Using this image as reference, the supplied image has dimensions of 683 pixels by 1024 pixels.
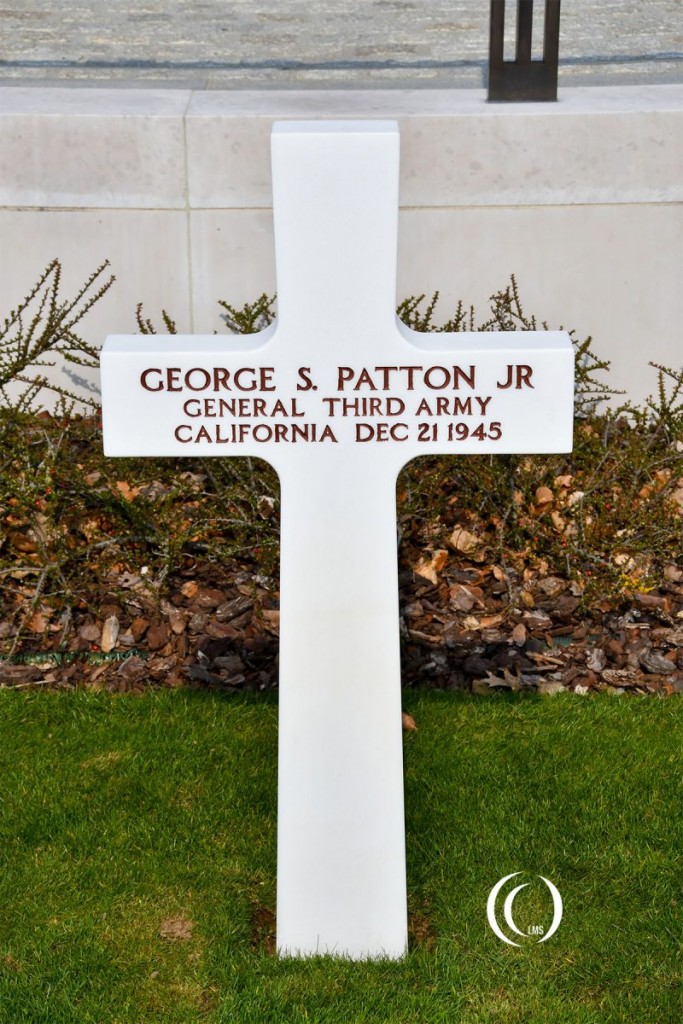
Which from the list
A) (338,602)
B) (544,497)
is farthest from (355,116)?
(338,602)

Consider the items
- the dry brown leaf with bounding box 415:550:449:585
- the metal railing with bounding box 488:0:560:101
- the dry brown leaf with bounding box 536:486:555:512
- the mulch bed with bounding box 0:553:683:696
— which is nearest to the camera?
the mulch bed with bounding box 0:553:683:696

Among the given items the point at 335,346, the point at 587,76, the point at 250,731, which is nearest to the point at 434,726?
the point at 250,731

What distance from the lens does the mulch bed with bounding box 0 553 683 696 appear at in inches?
161

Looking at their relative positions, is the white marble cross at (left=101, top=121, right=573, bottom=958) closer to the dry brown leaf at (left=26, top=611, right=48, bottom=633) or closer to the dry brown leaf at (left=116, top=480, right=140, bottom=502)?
the dry brown leaf at (left=26, top=611, right=48, bottom=633)

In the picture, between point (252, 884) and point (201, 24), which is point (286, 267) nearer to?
point (252, 884)

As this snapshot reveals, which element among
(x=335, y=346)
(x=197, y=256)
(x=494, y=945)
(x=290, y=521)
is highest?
(x=197, y=256)

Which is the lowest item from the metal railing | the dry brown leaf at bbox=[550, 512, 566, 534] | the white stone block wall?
the dry brown leaf at bbox=[550, 512, 566, 534]

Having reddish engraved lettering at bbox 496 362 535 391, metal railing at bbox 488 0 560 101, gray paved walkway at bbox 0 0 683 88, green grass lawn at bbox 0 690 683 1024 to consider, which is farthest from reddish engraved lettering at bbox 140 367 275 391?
gray paved walkway at bbox 0 0 683 88

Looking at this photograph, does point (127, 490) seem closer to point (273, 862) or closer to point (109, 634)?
point (109, 634)

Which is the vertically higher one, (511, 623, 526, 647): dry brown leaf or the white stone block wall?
the white stone block wall

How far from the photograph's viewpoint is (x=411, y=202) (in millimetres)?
4949

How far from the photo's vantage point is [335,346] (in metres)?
2.66

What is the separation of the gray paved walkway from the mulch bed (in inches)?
99.8

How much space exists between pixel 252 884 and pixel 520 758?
86cm
